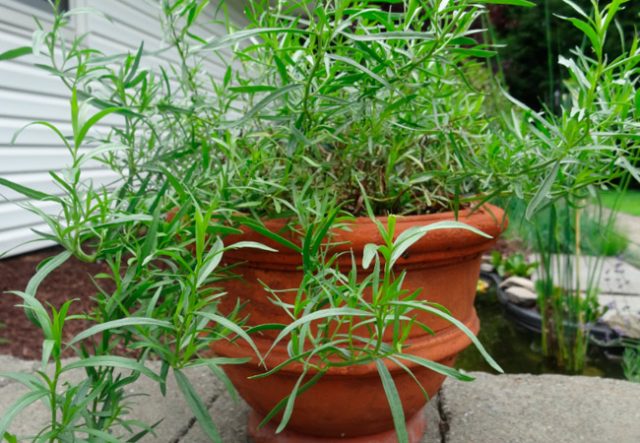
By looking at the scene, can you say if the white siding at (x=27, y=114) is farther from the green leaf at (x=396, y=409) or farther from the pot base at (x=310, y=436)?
the green leaf at (x=396, y=409)

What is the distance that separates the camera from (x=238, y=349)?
105cm

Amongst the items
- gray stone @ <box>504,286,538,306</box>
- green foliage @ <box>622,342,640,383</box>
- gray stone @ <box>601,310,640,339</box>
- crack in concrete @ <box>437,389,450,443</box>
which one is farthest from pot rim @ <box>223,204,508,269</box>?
gray stone @ <box>504,286,538,306</box>

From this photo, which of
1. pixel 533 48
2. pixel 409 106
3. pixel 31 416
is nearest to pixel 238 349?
pixel 409 106

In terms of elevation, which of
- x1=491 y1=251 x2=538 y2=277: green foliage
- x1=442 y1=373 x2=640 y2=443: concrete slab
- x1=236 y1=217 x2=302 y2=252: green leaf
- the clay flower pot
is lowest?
x1=491 y1=251 x2=538 y2=277: green foliage

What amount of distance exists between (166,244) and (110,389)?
0.21m

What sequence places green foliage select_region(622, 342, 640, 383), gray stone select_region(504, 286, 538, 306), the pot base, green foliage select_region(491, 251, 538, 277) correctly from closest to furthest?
the pot base, green foliage select_region(622, 342, 640, 383), gray stone select_region(504, 286, 538, 306), green foliage select_region(491, 251, 538, 277)

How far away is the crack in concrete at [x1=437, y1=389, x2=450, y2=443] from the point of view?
1332mm

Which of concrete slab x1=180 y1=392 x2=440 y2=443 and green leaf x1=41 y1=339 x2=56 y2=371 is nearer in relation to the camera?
green leaf x1=41 y1=339 x2=56 y2=371

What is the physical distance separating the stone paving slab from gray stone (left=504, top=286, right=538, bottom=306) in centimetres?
169

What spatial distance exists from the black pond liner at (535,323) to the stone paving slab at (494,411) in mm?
1013

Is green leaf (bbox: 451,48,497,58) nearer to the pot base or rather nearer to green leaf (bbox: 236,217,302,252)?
green leaf (bbox: 236,217,302,252)

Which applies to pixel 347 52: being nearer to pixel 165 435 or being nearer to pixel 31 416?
pixel 165 435

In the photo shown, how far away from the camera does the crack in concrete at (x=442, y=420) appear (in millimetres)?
1332

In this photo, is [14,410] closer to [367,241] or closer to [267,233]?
[267,233]
